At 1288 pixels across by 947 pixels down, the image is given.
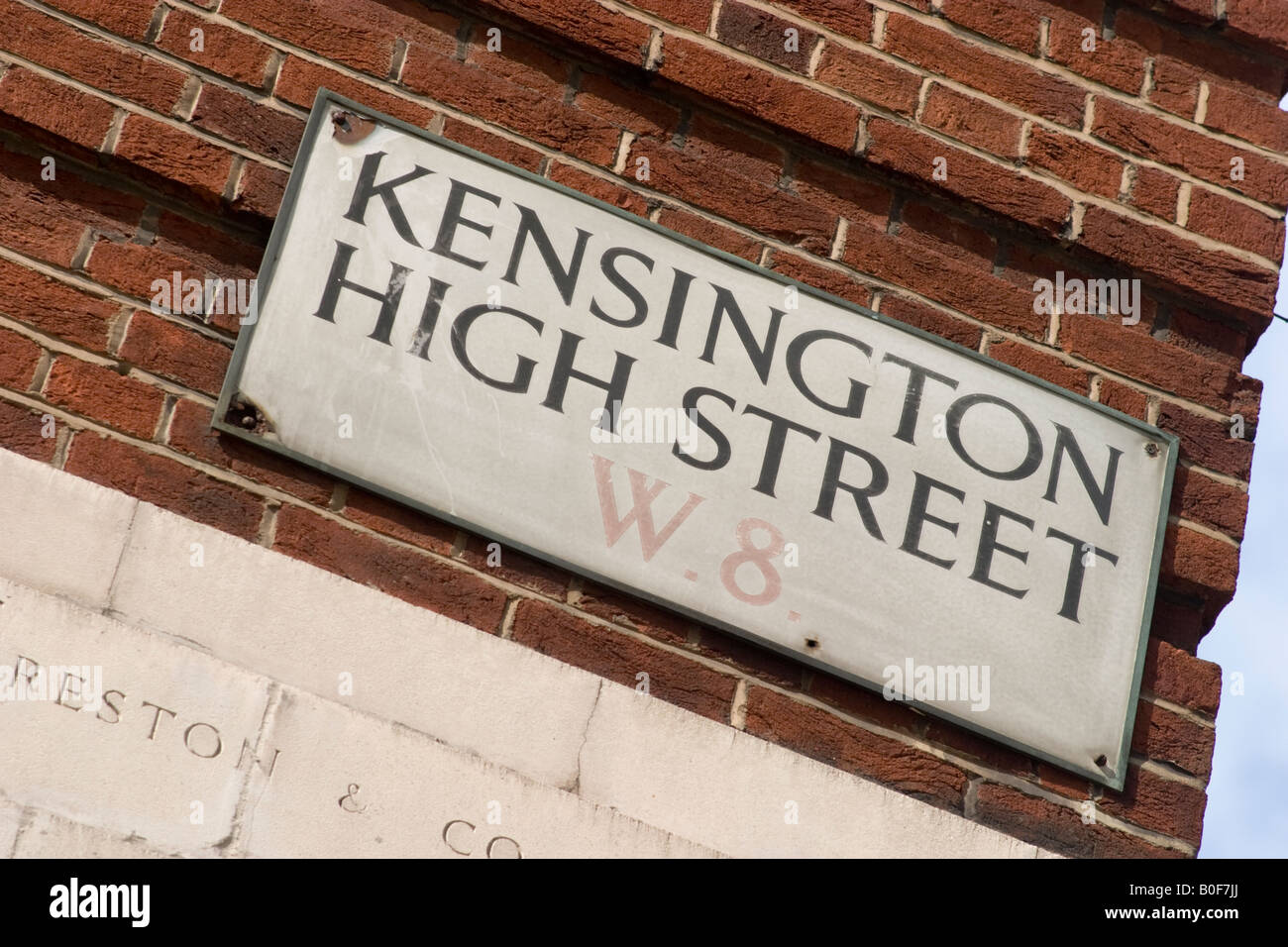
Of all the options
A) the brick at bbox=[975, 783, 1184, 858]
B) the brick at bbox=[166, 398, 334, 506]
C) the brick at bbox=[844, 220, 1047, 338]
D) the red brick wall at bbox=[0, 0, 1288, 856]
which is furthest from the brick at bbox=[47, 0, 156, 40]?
the brick at bbox=[975, 783, 1184, 858]

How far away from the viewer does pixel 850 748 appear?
2234 millimetres

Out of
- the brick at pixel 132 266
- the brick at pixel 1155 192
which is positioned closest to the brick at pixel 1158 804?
the brick at pixel 1155 192

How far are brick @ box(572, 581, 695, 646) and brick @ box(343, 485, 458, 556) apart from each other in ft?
0.70

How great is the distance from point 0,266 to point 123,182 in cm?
23

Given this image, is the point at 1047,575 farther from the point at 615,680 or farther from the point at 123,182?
the point at 123,182

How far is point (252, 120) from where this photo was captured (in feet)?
7.71

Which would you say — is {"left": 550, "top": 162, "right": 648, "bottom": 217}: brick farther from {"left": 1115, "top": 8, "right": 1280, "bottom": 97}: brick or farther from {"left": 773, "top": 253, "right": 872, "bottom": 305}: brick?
{"left": 1115, "top": 8, "right": 1280, "bottom": 97}: brick

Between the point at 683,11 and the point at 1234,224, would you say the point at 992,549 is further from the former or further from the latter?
the point at 683,11

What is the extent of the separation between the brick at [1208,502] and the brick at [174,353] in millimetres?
1551

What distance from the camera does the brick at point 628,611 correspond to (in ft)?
7.27

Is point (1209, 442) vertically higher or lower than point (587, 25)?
lower

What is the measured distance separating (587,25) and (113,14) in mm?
748

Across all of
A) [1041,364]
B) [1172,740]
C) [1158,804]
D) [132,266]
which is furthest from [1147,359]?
[132,266]
